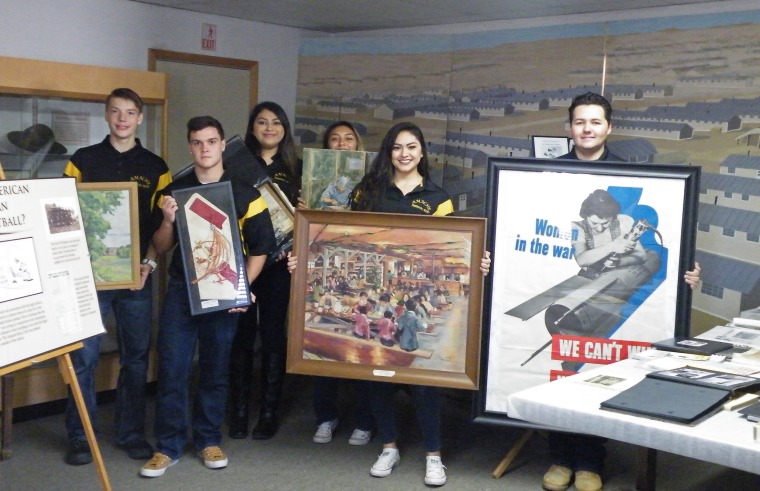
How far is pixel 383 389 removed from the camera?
354cm

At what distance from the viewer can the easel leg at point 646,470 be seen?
312 centimetres

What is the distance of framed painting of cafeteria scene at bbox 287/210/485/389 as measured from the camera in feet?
10.8

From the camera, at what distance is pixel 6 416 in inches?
143

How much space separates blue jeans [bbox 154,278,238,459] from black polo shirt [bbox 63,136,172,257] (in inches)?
15.5

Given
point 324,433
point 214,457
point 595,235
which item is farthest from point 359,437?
point 595,235

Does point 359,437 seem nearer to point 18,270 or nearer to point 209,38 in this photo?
point 18,270

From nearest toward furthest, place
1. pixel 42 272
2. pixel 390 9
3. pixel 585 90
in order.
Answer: pixel 42 272, pixel 585 90, pixel 390 9

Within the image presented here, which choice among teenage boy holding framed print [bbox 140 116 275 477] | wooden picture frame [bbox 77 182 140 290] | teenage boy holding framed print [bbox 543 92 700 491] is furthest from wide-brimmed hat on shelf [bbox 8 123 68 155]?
teenage boy holding framed print [bbox 543 92 700 491]

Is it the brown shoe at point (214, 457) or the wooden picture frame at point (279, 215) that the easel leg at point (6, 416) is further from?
the wooden picture frame at point (279, 215)

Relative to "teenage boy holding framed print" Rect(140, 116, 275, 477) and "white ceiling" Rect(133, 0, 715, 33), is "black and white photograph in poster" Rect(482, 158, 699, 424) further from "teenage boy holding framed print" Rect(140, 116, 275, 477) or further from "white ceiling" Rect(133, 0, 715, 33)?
"white ceiling" Rect(133, 0, 715, 33)

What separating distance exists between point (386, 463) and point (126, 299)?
132 cm

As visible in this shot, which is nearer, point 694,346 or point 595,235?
point 694,346

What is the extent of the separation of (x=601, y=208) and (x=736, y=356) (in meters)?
0.87

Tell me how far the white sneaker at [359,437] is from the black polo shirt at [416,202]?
1112 millimetres
